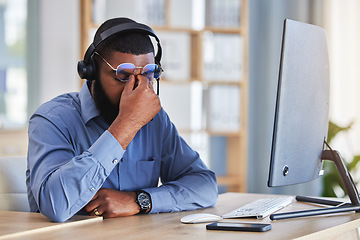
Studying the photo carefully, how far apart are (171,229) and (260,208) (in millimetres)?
348

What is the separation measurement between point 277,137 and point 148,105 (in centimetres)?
38

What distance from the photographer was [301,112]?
5.18ft

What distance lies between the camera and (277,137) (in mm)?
1485

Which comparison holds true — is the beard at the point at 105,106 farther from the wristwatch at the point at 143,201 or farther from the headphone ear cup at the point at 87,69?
the wristwatch at the point at 143,201

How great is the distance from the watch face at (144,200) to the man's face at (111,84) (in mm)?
284

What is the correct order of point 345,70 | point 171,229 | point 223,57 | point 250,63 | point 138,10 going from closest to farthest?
point 171,229 < point 138,10 < point 223,57 < point 345,70 < point 250,63

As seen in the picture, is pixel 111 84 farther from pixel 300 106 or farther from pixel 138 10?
pixel 138 10

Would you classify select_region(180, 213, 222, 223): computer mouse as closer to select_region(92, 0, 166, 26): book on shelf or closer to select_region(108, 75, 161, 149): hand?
select_region(108, 75, 161, 149): hand

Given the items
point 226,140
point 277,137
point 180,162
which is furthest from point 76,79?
point 277,137

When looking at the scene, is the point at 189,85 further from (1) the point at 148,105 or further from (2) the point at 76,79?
(1) the point at 148,105

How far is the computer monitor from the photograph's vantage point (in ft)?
4.88

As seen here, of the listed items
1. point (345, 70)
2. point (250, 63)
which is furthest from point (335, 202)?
point (250, 63)

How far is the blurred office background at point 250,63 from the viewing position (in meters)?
3.88

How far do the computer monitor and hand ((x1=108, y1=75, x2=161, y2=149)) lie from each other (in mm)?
366
